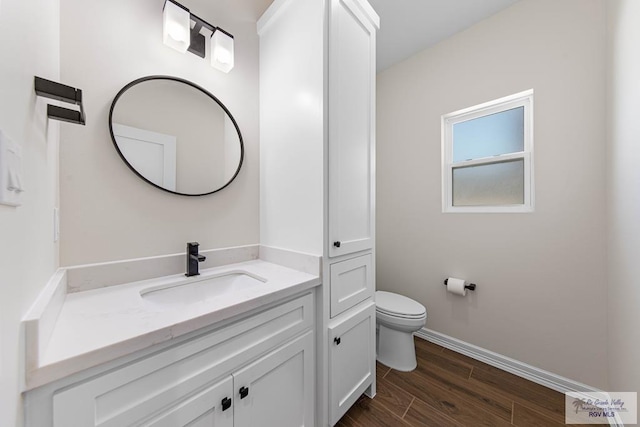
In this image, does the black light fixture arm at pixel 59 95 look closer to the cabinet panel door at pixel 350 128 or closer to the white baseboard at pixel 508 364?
the cabinet panel door at pixel 350 128

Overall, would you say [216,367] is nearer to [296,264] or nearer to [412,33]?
[296,264]

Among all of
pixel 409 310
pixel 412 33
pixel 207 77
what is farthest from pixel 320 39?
pixel 409 310

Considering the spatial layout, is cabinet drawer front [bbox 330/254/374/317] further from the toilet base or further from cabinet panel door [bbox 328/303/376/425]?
the toilet base

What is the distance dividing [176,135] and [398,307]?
1.84 meters

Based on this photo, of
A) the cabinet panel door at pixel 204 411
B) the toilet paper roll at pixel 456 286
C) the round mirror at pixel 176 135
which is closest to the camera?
the cabinet panel door at pixel 204 411

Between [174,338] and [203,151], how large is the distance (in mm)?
973

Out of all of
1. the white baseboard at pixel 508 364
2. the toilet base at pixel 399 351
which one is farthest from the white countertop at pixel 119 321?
the white baseboard at pixel 508 364

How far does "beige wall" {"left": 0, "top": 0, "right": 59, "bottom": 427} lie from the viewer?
0.40 meters

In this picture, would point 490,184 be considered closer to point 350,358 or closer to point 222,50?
point 350,358

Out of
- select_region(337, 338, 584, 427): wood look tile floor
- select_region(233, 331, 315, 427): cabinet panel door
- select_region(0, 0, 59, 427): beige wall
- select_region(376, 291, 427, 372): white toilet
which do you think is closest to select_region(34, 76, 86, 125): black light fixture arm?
select_region(0, 0, 59, 427): beige wall

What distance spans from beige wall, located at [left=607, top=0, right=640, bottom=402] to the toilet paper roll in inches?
28.9

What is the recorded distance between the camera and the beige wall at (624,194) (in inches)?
37.9

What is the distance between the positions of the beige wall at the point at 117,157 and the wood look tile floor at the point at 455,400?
1.37 m

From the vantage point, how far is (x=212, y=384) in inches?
30.0
